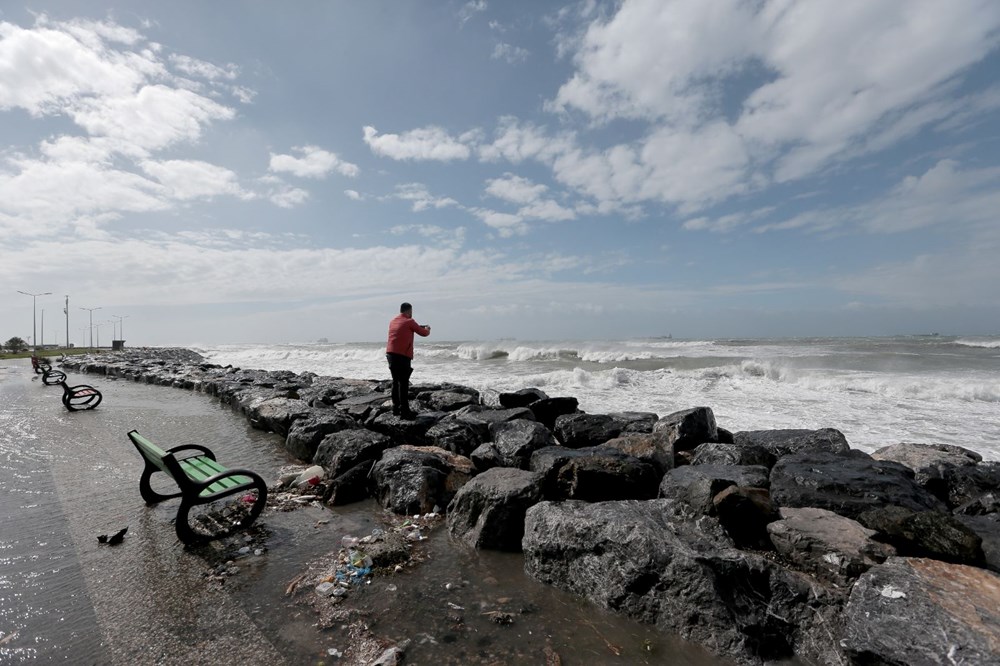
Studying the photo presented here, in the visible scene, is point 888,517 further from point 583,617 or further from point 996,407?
point 996,407

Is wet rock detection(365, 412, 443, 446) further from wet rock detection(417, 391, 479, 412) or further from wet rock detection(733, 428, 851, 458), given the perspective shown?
wet rock detection(733, 428, 851, 458)

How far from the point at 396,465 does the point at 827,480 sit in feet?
14.2

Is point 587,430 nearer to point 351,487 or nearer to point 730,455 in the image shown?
point 730,455

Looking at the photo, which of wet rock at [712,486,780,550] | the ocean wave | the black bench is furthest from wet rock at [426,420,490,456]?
the ocean wave

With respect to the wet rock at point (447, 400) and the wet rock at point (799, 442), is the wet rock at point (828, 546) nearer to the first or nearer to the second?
the wet rock at point (799, 442)

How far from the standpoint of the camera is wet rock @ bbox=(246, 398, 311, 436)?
7617 mm

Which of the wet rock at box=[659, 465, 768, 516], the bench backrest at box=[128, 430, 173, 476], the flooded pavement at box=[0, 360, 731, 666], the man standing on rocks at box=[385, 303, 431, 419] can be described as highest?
the man standing on rocks at box=[385, 303, 431, 419]

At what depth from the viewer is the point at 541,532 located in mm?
3545

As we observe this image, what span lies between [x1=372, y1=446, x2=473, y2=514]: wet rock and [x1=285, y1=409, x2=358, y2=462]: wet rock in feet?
5.22

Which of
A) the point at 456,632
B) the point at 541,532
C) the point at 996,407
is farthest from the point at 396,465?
the point at 996,407

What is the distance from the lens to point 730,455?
5.45 metres

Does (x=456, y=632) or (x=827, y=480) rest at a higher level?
(x=827, y=480)

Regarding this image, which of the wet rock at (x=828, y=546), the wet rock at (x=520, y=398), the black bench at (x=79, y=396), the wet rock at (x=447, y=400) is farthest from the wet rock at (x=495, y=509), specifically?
the black bench at (x=79, y=396)

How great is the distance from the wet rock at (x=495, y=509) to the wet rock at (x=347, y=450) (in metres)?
1.74
